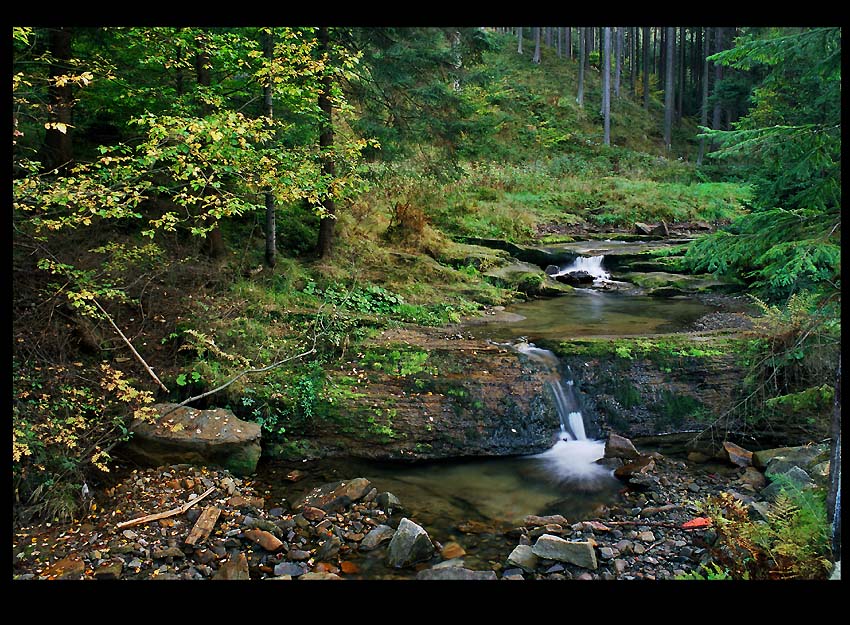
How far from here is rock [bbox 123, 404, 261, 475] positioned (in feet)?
21.6

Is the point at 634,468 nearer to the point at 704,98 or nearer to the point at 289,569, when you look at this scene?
the point at 289,569

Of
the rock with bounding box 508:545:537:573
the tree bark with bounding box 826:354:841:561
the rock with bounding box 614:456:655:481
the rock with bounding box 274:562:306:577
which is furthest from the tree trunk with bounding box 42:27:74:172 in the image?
the tree bark with bounding box 826:354:841:561

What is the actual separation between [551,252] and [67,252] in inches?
472

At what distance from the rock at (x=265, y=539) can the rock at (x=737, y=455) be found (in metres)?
5.73

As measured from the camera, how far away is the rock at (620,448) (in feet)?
24.5

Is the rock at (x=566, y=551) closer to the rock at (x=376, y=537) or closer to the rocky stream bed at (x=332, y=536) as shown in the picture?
the rocky stream bed at (x=332, y=536)

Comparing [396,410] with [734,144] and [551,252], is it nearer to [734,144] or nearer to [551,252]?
[734,144]

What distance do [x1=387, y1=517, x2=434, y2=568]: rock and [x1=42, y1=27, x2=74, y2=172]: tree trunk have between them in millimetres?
5414

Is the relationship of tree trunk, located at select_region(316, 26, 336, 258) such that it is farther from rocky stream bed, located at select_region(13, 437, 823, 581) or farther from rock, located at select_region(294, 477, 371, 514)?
rocky stream bed, located at select_region(13, 437, 823, 581)

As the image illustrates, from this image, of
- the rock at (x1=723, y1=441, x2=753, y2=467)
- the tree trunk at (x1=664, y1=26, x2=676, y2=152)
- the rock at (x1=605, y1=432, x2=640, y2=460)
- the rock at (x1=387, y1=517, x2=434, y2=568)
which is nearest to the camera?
the rock at (x1=387, y1=517, x2=434, y2=568)

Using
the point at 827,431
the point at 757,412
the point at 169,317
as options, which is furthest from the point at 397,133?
the point at 827,431

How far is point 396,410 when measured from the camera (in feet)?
25.8

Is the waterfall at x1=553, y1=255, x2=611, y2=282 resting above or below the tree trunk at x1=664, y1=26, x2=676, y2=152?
below

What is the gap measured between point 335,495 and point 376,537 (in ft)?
2.82
